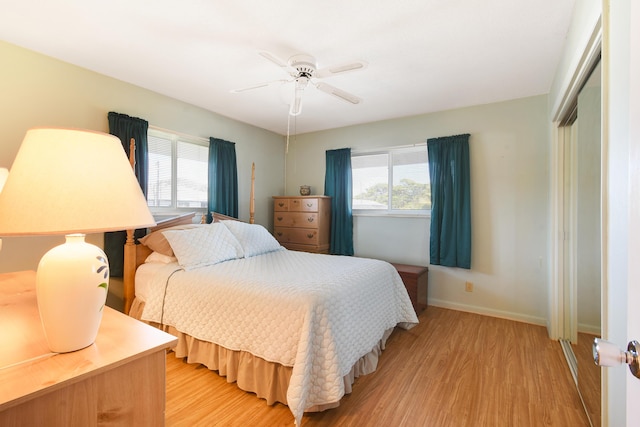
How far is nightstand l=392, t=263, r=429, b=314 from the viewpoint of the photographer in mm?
3275

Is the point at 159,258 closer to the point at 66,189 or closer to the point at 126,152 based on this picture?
the point at 126,152

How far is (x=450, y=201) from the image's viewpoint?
3.44 metres

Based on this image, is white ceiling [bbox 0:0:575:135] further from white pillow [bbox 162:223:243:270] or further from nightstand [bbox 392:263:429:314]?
nightstand [bbox 392:263:429:314]

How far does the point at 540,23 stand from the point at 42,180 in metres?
2.73

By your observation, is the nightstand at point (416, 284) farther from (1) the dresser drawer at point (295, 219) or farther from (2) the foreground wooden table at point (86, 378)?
(2) the foreground wooden table at point (86, 378)

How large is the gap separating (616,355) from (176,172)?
362 cm

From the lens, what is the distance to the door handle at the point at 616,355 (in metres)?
0.50

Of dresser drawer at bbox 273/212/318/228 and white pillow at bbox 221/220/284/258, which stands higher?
dresser drawer at bbox 273/212/318/228

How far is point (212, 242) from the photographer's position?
107 inches

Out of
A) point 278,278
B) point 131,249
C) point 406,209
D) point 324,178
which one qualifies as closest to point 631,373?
point 278,278

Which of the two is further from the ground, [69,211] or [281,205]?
[281,205]

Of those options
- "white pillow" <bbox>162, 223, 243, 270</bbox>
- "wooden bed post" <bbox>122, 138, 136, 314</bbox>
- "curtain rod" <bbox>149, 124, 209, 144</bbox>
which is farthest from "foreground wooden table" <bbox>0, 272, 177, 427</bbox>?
"curtain rod" <bbox>149, 124, 209, 144</bbox>

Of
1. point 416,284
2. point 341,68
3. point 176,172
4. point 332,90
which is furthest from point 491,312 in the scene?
point 176,172

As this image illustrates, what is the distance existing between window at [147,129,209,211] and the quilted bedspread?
1022 millimetres
